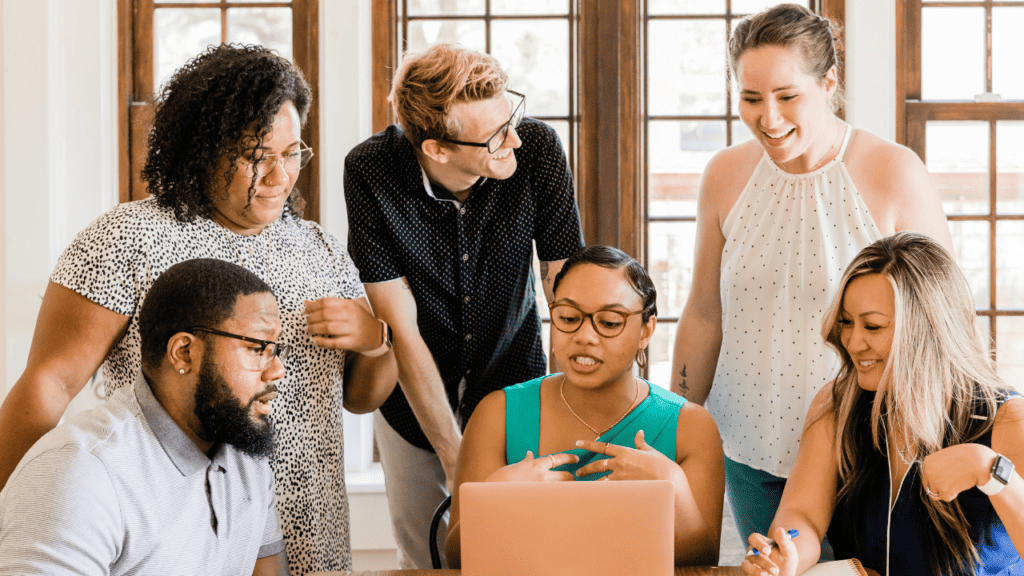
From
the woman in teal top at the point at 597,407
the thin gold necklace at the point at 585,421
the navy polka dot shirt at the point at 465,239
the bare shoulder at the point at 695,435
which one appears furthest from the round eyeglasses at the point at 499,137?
the bare shoulder at the point at 695,435

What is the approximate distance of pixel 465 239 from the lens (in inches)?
75.3

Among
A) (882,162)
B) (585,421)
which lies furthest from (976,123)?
(585,421)

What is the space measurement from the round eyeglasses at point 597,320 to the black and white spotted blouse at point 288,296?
45cm

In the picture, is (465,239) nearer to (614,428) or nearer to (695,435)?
(614,428)

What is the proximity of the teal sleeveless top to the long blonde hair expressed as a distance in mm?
329

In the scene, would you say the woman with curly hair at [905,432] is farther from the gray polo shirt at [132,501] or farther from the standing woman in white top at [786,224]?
the gray polo shirt at [132,501]

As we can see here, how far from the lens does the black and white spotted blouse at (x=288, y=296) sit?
1.37 m

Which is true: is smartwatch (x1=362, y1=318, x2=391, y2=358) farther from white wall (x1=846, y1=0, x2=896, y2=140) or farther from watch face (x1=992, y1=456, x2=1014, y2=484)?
white wall (x1=846, y1=0, x2=896, y2=140)

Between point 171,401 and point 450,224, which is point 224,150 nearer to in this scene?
point 171,401

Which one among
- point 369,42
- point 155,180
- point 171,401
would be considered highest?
point 369,42

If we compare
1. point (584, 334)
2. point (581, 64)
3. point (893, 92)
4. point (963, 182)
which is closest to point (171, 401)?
point (584, 334)

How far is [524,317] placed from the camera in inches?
79.8

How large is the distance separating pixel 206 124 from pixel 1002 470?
1421 mm

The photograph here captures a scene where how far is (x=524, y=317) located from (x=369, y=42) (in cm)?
151
